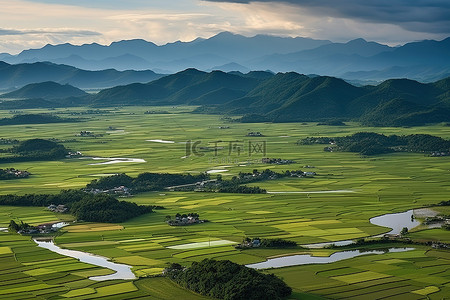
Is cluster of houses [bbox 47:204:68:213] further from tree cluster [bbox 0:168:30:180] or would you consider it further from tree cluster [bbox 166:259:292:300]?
tree cluster [bbox 166:259:292:300]

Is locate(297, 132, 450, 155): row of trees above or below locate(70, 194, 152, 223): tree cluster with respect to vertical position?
above

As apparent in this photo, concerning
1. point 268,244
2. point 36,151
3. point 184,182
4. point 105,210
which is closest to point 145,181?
point 184,182

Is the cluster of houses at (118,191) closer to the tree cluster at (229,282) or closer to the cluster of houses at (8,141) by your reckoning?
the tree cluster at (229,282)

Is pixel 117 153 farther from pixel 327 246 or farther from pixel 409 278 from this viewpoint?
pixel 409 278

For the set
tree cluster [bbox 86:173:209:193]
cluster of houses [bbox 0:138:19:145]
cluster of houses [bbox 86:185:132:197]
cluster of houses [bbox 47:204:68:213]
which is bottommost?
cluster of houses [bbox 47:204:68:213]

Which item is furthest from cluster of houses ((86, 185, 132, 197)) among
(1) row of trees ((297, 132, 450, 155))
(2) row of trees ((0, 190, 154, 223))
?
(1) row of trees ((297, 132, 450, 155))

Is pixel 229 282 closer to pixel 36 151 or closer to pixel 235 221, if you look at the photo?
pixel 235 221
